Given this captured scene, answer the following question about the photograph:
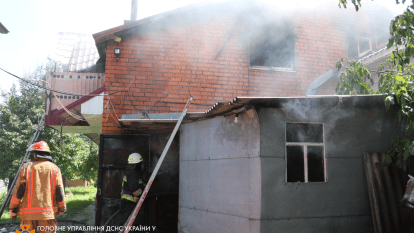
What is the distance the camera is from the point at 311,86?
8.90 m

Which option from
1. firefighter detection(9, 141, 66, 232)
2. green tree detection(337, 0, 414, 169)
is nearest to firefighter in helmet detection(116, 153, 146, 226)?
firefighter detection(9, 141, 66, 232)

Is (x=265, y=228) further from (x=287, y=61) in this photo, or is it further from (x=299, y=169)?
(x=287, y=61)

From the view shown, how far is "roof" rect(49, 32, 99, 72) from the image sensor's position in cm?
1103

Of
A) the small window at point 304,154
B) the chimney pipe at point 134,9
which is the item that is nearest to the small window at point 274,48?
the small window at point 304,154

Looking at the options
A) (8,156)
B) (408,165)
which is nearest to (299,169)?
(408,165)

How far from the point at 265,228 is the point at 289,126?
72.5 inches

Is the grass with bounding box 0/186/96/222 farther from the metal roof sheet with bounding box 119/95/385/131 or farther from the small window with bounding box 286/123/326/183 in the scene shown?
the small window with bounding box 286/123/326/183

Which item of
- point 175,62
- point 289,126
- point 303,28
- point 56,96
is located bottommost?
point 289,126

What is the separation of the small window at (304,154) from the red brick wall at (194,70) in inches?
127

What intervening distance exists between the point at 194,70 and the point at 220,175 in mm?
3524

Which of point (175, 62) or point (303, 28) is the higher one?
point (303, 28)

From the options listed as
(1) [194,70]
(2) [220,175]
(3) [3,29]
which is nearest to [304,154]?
(2) [220,175]

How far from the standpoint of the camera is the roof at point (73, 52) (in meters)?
11.0

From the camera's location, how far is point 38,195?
200 inches
